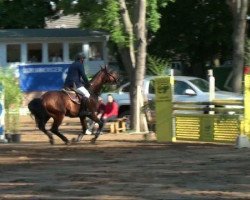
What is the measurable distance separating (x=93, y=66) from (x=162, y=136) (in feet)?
70.5

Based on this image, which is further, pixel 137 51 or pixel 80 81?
pixel 137 51

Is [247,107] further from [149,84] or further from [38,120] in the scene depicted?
[149,84]

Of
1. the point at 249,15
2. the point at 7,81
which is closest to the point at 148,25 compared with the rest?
the point at 7,81

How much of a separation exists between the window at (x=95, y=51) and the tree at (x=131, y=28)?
48.7 feet

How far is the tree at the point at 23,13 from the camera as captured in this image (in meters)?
41.6

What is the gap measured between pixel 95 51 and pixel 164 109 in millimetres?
22261

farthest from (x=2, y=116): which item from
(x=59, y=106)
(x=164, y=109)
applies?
(x=164, y=109)

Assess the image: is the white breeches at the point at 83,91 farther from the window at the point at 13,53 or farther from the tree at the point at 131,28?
the window at the point at 13,53

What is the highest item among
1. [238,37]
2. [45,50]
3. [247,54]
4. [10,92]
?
[238,37]

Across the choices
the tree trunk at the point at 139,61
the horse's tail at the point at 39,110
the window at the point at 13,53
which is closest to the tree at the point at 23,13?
the window at the point at 13,53

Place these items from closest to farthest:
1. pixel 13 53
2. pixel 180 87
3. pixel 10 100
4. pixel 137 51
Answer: pixel 10 100 → pixel 137 51 → pixel 180 87 → pixel 13 53

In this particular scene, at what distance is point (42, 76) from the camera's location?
3831 centimetres

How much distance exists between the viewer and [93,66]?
40031 mm

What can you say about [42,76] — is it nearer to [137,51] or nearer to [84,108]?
[137,51]
